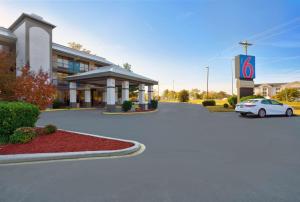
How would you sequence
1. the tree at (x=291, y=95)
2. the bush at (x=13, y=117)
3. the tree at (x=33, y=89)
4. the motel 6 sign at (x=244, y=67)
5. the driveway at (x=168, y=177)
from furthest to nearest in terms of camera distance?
the tree at (x=291, y=95)
the motel 6 sign at (x=244, y=67)
the tree at (x=33, y=89)
the bush at (x=13, y=117)
the driveway at (x=168, y=177)

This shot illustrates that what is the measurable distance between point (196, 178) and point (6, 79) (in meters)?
10.8

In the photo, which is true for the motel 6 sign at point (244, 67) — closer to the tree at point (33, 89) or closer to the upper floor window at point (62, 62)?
the tree at point (33, 89)

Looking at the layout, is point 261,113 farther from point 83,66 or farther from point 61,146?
point 83,66

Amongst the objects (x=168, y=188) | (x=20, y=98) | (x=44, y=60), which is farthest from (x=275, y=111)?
(x=44, y=60)

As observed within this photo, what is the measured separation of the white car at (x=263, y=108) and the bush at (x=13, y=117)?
15066 millimetres

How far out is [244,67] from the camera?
→ 22.4 m

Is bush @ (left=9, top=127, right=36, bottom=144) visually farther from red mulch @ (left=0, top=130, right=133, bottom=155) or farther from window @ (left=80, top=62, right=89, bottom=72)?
window @ (left=80, top=62, right=89, bottom=72)

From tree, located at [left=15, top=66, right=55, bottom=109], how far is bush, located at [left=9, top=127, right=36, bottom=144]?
209 cm

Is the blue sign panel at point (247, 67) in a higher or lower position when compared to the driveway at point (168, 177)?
higher

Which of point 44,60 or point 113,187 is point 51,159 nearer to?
point 113,187

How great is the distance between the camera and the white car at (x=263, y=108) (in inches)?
550

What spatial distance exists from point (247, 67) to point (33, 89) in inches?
948

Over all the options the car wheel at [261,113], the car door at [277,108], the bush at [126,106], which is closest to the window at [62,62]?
the bush at [126,106]

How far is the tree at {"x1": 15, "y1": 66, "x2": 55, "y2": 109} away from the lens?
7.75 meters
